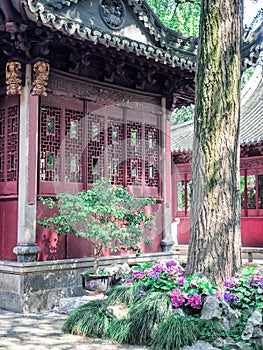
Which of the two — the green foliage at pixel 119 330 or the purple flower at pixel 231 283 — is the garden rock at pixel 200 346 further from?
the purple flower at pixel 231 283

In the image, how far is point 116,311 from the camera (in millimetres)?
5141

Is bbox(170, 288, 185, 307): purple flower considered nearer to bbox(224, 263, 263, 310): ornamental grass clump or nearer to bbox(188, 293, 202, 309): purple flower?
bbox(188, 293, 202, 309): purple flower

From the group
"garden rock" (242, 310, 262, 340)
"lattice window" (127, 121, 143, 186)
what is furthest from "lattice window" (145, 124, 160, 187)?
"garden rock" (242, 310, 262, 340)

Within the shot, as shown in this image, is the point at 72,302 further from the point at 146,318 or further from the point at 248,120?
the point at 248,120

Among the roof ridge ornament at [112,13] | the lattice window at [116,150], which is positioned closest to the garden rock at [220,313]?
the lattice window at [116,150]

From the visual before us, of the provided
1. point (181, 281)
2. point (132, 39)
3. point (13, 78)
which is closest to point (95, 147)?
point (13, 78)

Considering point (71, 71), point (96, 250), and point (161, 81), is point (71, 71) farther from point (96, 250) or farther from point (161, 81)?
point (96, 250)

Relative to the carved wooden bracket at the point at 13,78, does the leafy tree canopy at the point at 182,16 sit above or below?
above

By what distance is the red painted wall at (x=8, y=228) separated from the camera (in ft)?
23.1

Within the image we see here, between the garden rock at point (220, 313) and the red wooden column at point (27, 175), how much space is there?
9.43ft

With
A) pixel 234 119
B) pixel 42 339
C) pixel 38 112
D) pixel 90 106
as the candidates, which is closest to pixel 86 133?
pixel 90 106

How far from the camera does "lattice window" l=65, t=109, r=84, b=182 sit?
7.56 m

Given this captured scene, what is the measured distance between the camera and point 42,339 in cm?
502

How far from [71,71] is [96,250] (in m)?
2.78
